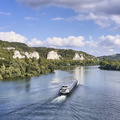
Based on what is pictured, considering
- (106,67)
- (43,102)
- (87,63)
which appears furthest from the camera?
(87,63)

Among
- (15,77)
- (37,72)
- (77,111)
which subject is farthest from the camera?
(37,72)

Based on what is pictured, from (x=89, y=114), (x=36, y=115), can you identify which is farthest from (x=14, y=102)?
(x=89, y=114)

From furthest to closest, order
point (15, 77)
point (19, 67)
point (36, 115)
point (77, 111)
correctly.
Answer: point (19, 67), point (15, 77), point (77, 111), point (36, 115)

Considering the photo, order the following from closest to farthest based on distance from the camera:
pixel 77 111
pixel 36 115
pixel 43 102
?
pixel 36 115, pixel 77 111, pixel 43 102

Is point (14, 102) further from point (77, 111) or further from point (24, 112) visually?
point (77, 111)

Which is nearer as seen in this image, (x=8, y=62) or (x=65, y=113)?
(x=65, y=113)

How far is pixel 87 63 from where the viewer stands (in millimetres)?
174375

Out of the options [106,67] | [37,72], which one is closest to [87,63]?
[106,67]

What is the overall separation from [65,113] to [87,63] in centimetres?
15350

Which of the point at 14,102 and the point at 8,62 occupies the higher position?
the point at 8,62

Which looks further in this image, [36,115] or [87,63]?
[87,63]

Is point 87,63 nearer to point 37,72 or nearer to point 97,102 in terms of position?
point 37,72

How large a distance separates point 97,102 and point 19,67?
41.9 metres

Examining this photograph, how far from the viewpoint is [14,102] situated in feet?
91.8
